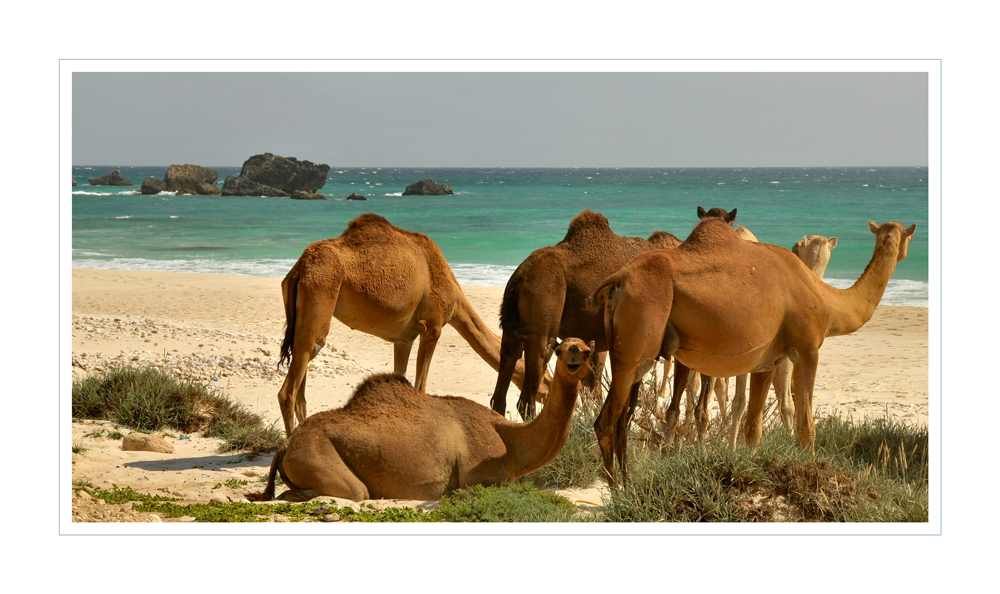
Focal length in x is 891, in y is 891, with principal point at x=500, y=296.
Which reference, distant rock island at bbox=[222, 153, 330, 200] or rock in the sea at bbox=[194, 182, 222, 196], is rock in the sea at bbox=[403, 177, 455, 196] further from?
rock in the sea at bbox=[194, 182, 222, 196]

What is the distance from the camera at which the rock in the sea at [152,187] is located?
6439 centimetres

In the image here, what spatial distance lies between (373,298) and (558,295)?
204 centimetres

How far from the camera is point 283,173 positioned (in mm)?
56469

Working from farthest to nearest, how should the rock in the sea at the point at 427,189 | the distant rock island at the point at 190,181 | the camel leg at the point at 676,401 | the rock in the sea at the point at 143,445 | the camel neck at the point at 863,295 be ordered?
1. the rock in the sea at the point at 427,189
2. the distant rock island at the point at 190,181
3. the rock in the sea at the point at 143,445
4. the camel leg at the point at 676,401
5. the camel neck at the point at 863,295

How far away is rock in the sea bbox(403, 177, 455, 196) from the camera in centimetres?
6456

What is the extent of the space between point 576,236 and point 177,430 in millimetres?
4910

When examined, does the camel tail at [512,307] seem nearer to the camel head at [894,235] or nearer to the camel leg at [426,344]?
the camel leg at [426,344]

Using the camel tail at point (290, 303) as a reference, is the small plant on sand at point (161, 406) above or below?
below

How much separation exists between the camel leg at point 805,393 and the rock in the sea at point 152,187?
207 feet

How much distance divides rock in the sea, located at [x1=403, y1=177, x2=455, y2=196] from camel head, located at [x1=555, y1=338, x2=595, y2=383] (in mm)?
58378

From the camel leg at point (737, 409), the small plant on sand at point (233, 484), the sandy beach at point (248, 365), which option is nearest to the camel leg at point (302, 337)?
the sandy beach at point (248, 365)

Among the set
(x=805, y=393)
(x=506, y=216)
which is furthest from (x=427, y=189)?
(x=805, y=393)

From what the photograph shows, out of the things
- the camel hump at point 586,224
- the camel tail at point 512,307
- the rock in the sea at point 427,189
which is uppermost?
the rock in the sea at point 427,189
